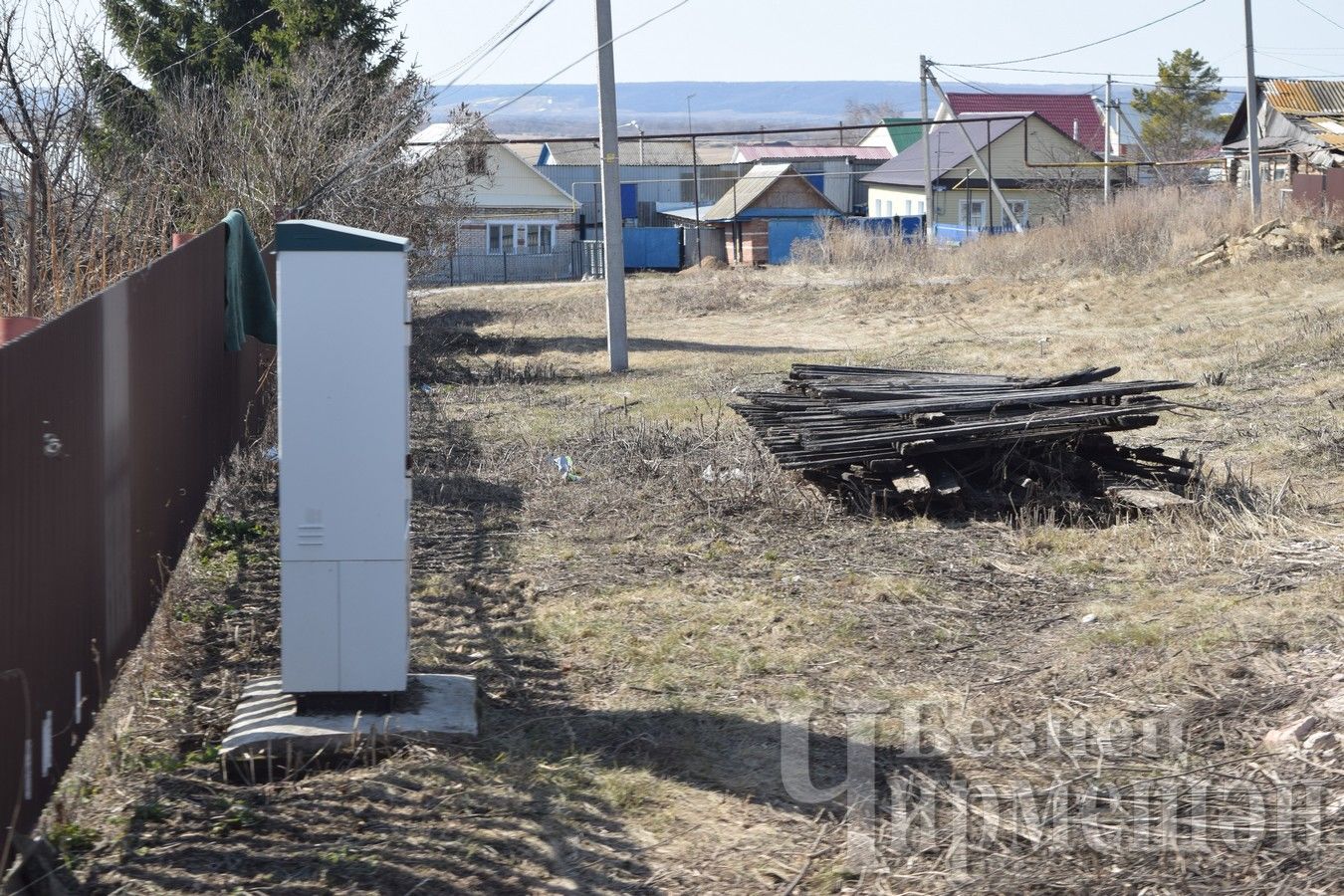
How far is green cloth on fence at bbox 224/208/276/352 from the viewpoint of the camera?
8.59 m

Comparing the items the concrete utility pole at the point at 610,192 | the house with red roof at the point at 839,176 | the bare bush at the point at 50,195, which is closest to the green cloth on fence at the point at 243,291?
the bare bush at the point at 50,195

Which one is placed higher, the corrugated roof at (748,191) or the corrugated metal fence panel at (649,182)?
the corrugated metal fence panel at (649,182)

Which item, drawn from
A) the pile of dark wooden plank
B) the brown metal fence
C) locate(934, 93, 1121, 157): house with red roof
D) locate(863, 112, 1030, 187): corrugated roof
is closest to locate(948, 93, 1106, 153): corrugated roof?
locate(934, 93, 1121, 157): house with red roof

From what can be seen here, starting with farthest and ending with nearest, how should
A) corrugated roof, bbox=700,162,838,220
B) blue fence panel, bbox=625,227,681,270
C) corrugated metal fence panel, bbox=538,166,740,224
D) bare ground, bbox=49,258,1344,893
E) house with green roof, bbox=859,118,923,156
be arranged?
1. house with green roof, bbox=859,118,923,156
2. corrugated metal fence panel, bbox=538,166,740,224
3. corrugated roof, bbox=700,162,838,220
4. blue fence panel, bbox=625,227,681,270
5. bare ground, bbox=49,258,1344,893

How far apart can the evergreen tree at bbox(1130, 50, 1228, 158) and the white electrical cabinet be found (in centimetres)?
7103

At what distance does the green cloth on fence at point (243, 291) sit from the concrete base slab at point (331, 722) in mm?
4207

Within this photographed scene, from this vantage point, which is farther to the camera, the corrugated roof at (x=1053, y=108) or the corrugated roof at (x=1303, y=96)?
the corrugated roof at (x=1053, y=108)

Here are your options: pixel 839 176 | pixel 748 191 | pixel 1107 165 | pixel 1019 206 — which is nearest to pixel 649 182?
pixel 748 191

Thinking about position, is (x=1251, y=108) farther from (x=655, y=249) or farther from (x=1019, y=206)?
(x=1019, y=206)

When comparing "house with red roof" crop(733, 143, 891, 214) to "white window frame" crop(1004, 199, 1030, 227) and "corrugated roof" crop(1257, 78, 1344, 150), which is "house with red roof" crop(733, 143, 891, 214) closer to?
"white window frame" crop(1004, 199, 1030, 227)

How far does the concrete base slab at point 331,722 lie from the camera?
4.47 meters

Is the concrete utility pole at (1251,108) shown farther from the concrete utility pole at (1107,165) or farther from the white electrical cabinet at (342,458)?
the white electrical cabinet at (342,458)

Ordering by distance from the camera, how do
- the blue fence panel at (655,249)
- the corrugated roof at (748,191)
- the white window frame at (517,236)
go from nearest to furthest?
the blue fence panel at (655,249) → the corrugated roof at (748,191) → the white window frame at (517,236)

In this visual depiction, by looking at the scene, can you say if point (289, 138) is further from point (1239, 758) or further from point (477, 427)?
point (1239, 758)
